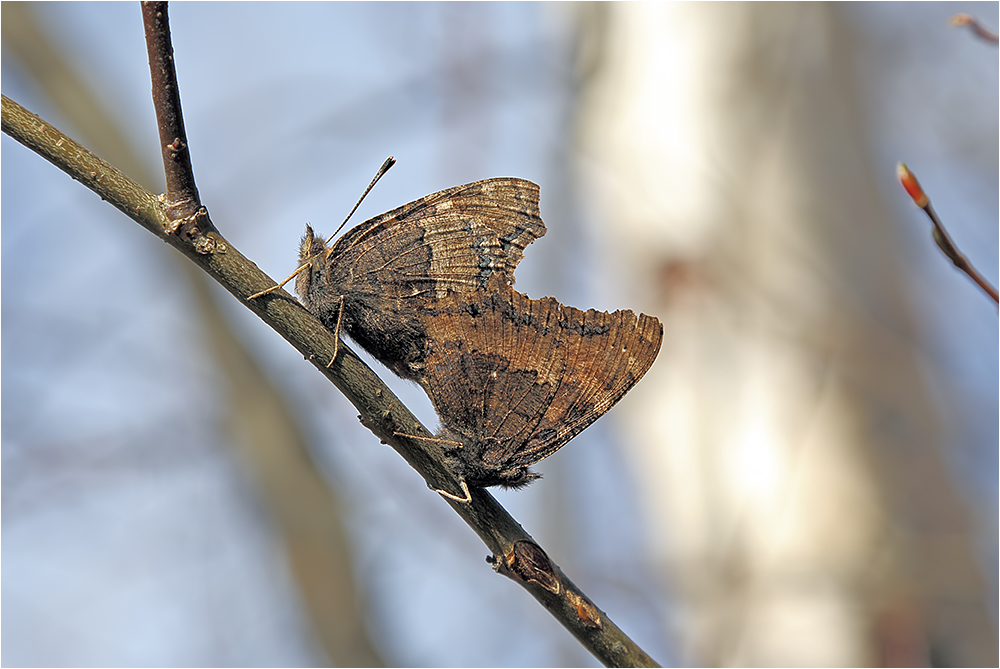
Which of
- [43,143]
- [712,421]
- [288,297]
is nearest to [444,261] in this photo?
[288,297]

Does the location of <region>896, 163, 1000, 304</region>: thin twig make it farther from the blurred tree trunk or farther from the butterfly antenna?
the blurred tree trunk

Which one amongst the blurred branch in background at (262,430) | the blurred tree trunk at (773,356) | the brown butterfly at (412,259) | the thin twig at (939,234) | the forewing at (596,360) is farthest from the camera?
the blurred branch in background at (262,430)

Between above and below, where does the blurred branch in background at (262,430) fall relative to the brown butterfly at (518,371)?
above

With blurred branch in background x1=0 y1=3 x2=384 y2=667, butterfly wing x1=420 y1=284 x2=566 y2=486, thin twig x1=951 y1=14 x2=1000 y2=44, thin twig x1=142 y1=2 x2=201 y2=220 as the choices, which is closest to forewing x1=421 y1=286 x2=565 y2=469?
butterfly wing x1=420 y1=284 x2=566 y2=486

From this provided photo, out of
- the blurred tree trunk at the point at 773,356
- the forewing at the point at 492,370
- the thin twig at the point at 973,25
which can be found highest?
the blurred tree trunk at the point at 773,356

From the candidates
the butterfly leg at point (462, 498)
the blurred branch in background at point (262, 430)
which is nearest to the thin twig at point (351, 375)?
the butterfly leg at point (462, 498)

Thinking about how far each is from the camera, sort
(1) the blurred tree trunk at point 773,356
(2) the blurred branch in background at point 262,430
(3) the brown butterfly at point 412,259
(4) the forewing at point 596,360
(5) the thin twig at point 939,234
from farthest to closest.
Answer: (2) the blurred branch in background at point 262,430 → (1) the blurred tree trunk at point 773,356 → (3) the brown butterfly at point 412,259 → (4) the forewing at point 596,360 → (5) the thin twig at point 939,234

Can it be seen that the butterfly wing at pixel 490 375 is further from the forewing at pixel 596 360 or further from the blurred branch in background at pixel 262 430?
the blurred branch in background at pixel 262 430

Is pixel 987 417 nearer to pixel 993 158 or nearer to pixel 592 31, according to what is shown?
pixel 993 158
